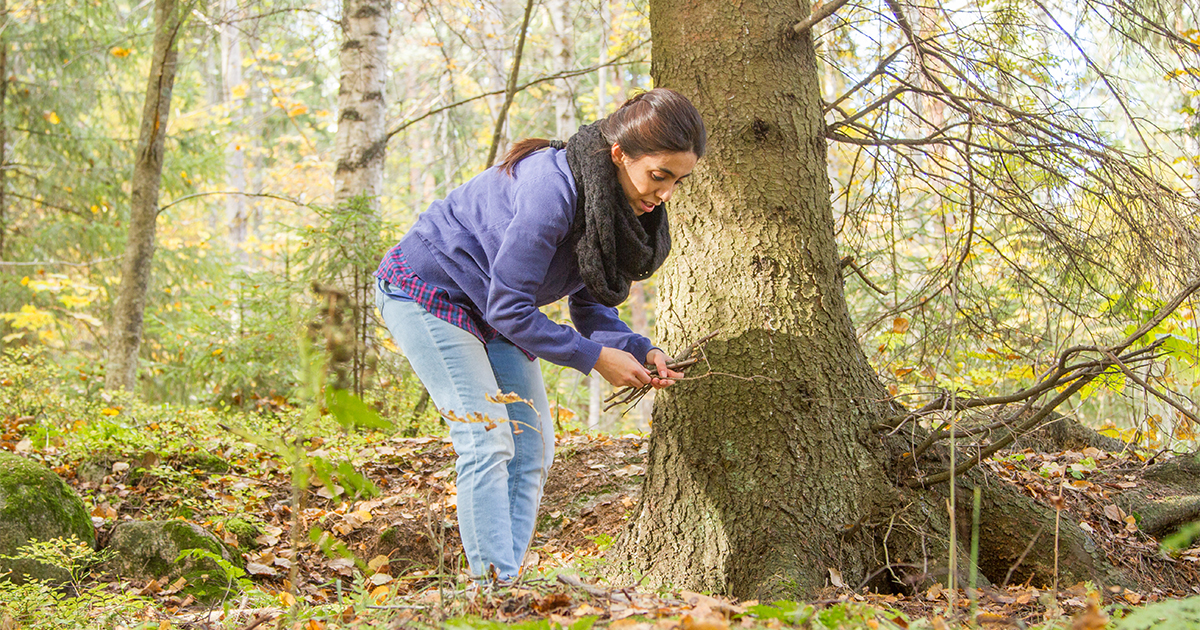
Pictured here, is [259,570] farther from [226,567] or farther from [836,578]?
[836,578]

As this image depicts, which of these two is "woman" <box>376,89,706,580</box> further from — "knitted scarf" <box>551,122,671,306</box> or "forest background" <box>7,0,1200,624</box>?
"forest background" <box>7,0,1200,624</box>

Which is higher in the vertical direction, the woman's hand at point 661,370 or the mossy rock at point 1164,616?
the woman's hand at point 661,370

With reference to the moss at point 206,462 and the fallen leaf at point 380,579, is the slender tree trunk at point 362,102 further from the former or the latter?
the fallen leaf at point 380,579

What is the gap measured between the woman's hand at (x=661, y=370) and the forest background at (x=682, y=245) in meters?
0.39

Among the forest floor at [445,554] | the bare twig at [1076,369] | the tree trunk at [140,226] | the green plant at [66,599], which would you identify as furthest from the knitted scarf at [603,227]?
the tree trunk at [140,226]

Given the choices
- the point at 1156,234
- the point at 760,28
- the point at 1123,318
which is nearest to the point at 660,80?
the point at 760,28

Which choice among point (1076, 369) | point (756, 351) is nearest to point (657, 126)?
point (756, 351)

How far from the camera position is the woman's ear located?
8.27ft

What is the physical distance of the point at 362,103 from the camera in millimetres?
6688

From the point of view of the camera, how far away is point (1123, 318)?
3.82 m

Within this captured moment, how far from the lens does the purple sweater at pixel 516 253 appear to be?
2393 mm

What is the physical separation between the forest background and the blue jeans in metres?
0.27

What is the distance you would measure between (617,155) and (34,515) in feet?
9.26

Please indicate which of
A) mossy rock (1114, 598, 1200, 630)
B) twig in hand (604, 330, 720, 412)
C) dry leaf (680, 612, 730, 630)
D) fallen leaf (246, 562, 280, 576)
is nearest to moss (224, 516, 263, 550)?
fallen leaf (246, 562, 280, 576)
